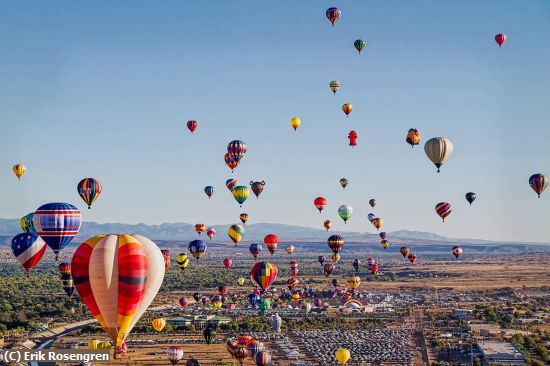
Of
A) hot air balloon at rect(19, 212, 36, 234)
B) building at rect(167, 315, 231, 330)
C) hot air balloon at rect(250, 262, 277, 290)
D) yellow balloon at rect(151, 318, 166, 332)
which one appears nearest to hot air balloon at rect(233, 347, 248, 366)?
hot air balloon at rect(250, 262, 277, 290)

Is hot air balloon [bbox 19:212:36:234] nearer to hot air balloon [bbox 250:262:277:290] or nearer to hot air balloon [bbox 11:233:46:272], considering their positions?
hot air balloon [bbox 11:233:46:272]

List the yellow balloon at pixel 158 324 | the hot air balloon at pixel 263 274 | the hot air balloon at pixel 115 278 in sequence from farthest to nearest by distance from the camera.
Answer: the yellow balloon at pixel 158 324 < the hot air balloon at pixel 263 274 < the hot air balloon at pixel 115 278

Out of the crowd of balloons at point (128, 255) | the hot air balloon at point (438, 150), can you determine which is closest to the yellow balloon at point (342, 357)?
the crowd of balloons at point (128, 255)

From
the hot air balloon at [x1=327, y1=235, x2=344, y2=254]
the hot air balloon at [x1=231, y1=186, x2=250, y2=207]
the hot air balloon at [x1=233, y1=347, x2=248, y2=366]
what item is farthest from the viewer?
the hot air balloon at [x1=327, y1=235, x2=344, y2=254]

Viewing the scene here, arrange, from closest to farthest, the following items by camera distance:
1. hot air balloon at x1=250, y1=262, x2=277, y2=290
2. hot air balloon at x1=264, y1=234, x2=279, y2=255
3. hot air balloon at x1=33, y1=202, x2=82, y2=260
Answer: hot air balloon at x1=33, y1=202, x2=82, y2=260, hot air balloon at x1=250, y1=262, x2=277, y2=290, hot air balloon at x1=264, y1=234, x2=279, y2=255

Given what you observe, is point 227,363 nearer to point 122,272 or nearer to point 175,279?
point 122,272

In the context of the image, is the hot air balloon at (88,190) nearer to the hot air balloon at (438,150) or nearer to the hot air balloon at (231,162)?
the hot air balloon at (231,162)

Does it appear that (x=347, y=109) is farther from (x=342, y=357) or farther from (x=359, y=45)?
(x=342, y=357)

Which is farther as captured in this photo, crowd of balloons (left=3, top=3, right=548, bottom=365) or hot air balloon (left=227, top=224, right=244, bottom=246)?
hot air balloon (left=227, top=224, right=244, bottom=246)

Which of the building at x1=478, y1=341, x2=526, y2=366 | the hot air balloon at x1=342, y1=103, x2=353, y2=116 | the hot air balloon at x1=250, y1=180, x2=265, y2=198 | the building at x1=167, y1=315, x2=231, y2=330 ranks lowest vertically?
the building at x1=478, y1=341, x2=526, y2=366
